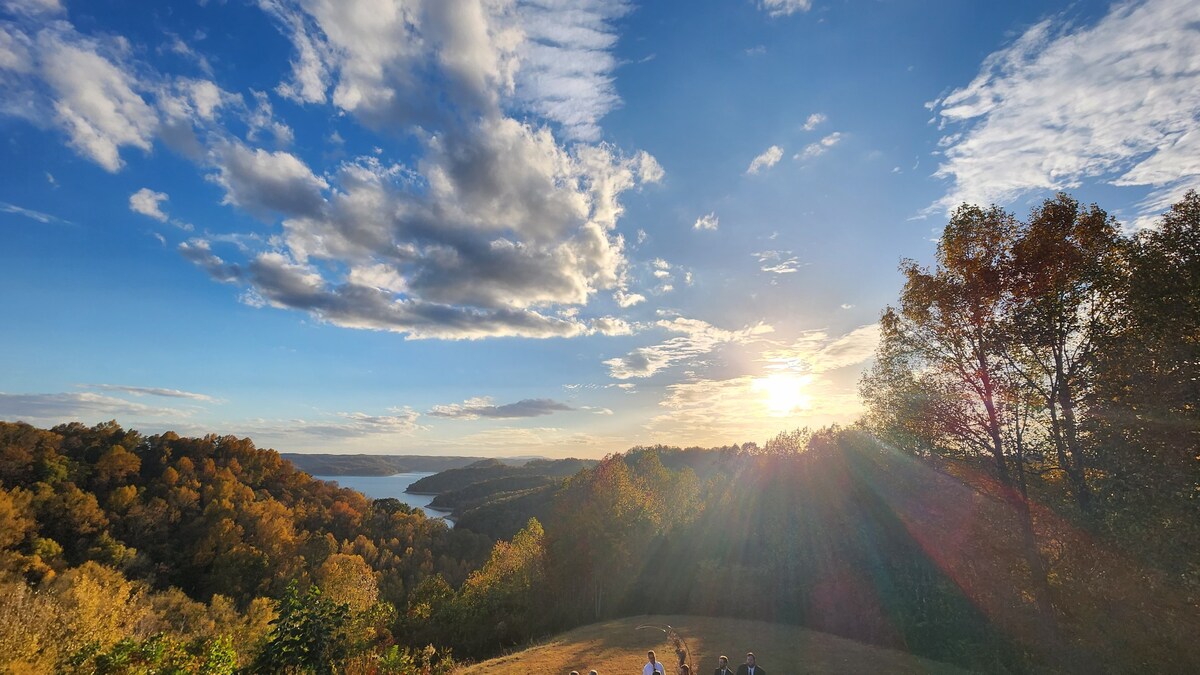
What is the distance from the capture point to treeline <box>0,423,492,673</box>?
11.9m

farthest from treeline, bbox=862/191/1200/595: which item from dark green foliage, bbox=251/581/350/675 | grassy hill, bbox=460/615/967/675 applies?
dark green foliage, bbox=251/581/350/675

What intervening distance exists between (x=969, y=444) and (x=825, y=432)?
12518 mm

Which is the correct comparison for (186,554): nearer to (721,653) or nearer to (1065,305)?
(721,653)

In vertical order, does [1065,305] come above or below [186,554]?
above

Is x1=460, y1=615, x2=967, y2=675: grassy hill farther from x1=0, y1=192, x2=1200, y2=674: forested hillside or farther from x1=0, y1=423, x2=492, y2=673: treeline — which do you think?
x1=0, y1=423, x2=492, y2=673: treeline

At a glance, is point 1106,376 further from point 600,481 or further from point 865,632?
point 600,481

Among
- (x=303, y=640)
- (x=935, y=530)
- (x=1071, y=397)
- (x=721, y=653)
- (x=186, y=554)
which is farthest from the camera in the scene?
(x=186, y=554)

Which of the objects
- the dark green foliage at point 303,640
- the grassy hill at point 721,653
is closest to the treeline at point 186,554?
the dark green foliage at point 303,640

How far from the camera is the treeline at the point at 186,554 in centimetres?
1188

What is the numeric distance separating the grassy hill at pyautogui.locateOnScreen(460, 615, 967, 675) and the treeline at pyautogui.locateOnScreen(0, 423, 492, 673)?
16.7 feet

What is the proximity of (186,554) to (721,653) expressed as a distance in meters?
68.2

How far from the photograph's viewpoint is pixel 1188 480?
34.0 feet

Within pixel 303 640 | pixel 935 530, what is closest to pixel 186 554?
pixel 303 640

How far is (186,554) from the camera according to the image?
183ft
